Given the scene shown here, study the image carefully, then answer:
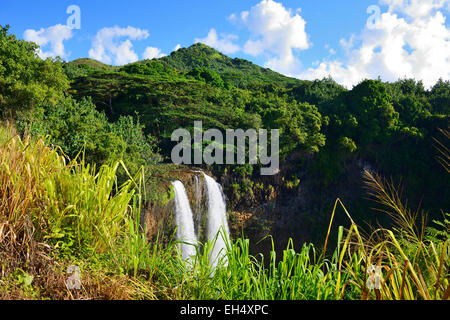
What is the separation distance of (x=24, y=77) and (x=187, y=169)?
19.1ft

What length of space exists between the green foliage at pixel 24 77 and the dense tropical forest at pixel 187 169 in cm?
4

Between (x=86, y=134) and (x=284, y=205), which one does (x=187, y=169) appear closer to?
(x=86, y=134)

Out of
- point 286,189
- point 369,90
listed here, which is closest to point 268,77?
point 369,90

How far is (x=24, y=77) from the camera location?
8.98m

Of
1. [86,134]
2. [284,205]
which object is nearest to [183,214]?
[86,134]

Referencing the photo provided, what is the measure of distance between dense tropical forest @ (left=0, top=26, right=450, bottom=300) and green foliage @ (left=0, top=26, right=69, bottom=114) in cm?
4

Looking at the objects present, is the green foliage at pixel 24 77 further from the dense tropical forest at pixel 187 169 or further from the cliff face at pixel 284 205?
the cliff face at pixel 284 205

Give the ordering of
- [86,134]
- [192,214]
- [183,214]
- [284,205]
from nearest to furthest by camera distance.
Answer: [86,134]
[183,214]
[192,214]
[284,205]

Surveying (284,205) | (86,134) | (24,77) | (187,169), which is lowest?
(284,205)

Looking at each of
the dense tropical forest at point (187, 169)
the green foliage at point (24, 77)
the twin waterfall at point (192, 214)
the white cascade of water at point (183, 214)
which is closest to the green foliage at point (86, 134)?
the dense tropical forest at point (187, 169)

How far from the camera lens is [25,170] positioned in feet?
5.62

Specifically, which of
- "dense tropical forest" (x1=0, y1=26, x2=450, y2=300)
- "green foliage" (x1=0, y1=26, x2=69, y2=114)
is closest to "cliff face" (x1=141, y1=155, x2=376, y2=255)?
"dense tropical forest" (x1=0, y1=26, x2=450, y2=300)
